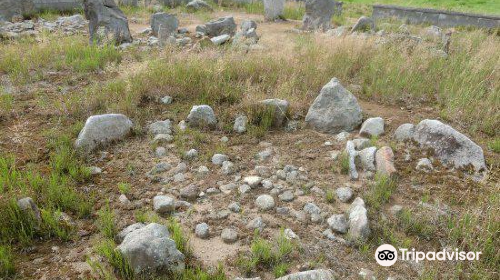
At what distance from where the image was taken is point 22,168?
408 centimetres

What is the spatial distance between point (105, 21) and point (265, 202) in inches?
290

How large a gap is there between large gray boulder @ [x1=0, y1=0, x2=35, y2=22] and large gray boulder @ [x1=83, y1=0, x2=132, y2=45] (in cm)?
442

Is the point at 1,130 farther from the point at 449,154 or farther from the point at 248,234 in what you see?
the point at 449,154

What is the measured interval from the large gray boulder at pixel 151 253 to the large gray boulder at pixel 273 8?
12.6 metres

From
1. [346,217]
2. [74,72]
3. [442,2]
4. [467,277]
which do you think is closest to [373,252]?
[346,217]

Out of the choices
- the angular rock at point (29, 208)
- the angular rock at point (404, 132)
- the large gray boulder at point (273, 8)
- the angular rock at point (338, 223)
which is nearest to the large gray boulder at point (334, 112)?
the angular rock at point (404, 132)

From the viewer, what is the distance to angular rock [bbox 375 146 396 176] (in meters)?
4.08

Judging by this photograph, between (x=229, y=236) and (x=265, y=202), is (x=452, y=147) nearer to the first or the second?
(x=265, y=202)

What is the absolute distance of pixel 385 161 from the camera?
4172 millimetres

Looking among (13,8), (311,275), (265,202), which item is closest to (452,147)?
(265,202)

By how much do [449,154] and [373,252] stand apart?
185cm

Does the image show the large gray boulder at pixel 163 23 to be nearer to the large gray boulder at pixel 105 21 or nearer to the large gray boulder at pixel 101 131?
the large gray boulder at pixel 105 21

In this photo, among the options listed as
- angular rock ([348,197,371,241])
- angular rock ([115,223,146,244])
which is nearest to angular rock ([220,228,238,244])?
angular rock ([115,223,146,244])

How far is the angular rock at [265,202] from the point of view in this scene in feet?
11.9
